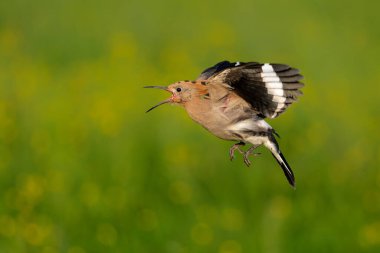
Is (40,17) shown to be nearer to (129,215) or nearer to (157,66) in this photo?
(157,66)

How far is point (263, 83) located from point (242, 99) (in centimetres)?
12

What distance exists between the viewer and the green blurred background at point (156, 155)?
1032 centimetres

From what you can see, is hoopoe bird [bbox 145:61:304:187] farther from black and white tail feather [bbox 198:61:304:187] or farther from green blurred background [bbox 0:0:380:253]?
green blurred background [bbox 0:0:380:253]

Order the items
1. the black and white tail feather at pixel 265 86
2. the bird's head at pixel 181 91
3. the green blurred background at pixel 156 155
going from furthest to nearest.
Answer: the green blurred background at pixel 156 155 → the black and white tail feather at pixel 265 86 → the bird's head at pixel 181 91

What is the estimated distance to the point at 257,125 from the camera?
2928mm

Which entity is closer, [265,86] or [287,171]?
Result: [287,171]

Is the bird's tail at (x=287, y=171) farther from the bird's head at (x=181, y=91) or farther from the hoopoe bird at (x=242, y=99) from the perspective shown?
the bird's head at (x=181, y=91)

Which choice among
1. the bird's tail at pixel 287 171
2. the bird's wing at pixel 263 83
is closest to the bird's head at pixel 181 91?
the bird's wing at pixel 263 83

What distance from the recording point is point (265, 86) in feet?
10.1

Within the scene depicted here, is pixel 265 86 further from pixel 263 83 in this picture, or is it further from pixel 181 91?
pixel 181 91

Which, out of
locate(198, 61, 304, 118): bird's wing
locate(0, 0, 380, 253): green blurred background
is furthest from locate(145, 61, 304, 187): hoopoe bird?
locate(0, 0, 380, 253): green blurred background

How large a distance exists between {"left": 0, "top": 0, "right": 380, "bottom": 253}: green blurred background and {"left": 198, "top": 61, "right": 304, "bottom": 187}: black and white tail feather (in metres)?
7.02

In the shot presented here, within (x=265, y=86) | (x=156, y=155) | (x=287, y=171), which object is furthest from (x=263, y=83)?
(x=156, y=155)

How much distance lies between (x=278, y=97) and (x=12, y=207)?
7822mm
